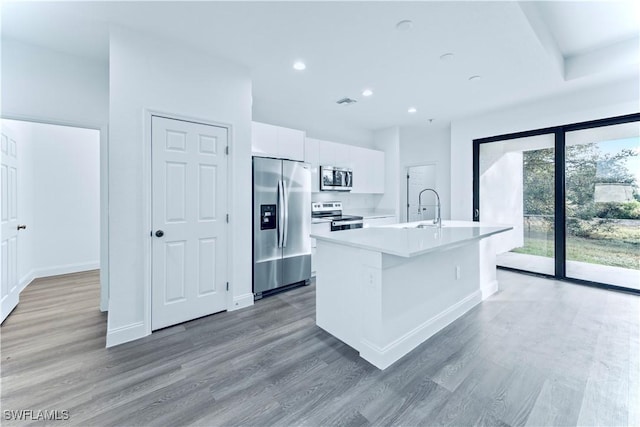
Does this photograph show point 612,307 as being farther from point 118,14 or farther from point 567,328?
point 118,14

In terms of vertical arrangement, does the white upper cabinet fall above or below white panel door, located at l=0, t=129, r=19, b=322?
above

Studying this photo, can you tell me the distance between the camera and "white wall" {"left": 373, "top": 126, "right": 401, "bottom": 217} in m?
5.70

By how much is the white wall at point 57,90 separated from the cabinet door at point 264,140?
61.5 inches

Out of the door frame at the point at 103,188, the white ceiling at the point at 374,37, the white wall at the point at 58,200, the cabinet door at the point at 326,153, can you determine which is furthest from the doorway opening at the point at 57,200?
the cabinet door at the point at 326,153

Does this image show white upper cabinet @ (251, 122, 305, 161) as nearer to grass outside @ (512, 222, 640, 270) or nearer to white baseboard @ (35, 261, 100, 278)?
white baseboard @ (35, 261, 100, 278)

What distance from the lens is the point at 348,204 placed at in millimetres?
5668

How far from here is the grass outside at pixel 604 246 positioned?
356 cm

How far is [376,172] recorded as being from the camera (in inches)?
224

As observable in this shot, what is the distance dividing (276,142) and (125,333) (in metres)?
2.67

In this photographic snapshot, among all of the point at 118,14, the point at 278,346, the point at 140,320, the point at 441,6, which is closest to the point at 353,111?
the point at 441,6

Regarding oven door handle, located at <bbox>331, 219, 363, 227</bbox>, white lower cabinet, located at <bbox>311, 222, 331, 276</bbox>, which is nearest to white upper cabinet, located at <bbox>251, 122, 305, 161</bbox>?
white lower cabinet, located at <bbox>311, 222, 331, 276</bbox>

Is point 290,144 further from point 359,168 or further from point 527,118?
point 527,118

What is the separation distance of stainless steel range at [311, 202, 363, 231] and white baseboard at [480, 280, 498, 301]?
80.2 inches

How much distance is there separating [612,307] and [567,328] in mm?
1044
